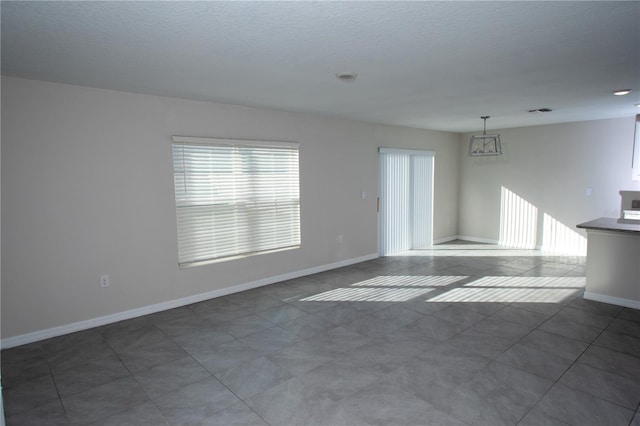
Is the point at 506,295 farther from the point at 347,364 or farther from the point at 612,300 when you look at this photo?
the point at 347,364

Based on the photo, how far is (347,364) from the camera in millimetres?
2918

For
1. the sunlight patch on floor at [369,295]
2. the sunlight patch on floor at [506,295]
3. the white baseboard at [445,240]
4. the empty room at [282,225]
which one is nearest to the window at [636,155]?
the empty room at [282,225]

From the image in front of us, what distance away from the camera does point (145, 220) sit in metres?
3.92

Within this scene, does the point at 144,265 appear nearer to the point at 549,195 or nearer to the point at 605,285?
the point at 605,285

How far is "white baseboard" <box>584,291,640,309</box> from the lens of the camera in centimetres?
406

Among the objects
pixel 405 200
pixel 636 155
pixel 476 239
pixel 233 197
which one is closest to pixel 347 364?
pixel 233 197

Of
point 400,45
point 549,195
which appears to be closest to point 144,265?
point 400,45

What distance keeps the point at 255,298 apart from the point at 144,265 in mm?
1293

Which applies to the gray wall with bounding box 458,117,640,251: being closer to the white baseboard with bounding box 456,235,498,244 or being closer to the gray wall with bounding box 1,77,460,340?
the white baseboard with bounding box 456,235,498,244

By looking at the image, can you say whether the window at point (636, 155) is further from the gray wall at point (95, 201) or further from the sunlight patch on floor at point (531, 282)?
the gray wall at point (95, 201)

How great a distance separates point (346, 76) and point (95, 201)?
8.65 feet

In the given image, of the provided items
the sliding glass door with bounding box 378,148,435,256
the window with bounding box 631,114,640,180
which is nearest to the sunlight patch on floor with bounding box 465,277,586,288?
the sliding glass door with bounding box 378,148,435,256

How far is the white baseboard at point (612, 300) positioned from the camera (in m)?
4.06

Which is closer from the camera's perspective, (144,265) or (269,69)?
(269,69)
